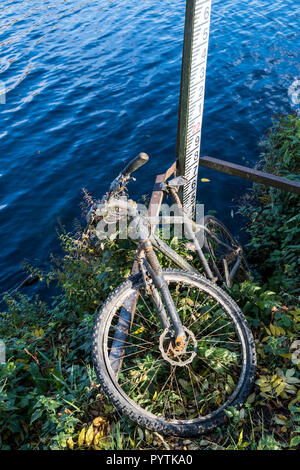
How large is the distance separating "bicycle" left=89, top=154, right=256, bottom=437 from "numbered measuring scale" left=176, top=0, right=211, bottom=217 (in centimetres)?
84

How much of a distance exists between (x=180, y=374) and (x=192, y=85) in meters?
3.05

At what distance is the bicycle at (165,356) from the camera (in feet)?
8.53

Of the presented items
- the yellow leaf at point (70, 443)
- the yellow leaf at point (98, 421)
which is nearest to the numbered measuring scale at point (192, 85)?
the yellow leaf at point (98, 421)

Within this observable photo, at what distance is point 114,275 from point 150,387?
139 centimetres

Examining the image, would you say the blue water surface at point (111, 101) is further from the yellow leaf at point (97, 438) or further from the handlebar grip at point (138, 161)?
the handlebar grip at point (138, 161)

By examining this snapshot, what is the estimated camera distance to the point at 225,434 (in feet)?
9.05

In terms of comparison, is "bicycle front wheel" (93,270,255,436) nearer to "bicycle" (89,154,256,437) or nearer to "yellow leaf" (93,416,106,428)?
"bicycle" (89,154,256,437)

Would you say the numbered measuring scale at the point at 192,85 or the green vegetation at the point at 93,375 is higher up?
the numbered measuring scale at the point at 192,85

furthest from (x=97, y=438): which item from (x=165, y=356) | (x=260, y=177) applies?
(x=260, y=177)

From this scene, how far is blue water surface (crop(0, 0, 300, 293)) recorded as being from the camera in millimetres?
7777

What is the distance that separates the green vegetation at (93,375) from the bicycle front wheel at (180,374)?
0.19m

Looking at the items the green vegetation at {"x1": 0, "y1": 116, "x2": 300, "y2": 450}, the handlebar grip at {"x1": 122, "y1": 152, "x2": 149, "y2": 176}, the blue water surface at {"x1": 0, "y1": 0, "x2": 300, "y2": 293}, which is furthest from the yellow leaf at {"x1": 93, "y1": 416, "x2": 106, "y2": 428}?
the blue water surface at {"x1": 0, "y1": 0, "x2": 300, "y2": 293}

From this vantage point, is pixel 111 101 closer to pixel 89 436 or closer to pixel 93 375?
pixel 93 375
